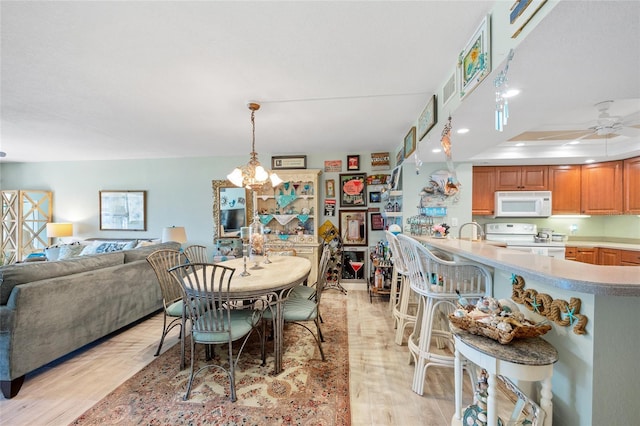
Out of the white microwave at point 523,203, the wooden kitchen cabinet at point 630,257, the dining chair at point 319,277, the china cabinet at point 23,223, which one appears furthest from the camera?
the china cabinet at point 23,223

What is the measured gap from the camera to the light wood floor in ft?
5.41

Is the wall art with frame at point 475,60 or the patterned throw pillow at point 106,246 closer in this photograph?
the wall art with frame at point 475,60

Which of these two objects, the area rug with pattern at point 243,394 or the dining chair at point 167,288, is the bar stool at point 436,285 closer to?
the area rug with pattern at point 243,394

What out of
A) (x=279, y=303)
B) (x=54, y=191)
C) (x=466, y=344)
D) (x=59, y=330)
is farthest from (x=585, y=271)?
(x=54, y=191)

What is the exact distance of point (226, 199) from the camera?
489 centimetres

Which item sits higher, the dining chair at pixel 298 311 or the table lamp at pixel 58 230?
the table lamp at pixel 58 230

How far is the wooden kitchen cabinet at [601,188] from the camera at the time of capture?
12.2 ft

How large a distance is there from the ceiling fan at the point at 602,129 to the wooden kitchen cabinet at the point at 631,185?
788 millimetres

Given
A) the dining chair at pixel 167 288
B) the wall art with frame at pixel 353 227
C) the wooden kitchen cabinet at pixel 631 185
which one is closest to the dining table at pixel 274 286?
the dining chair at pixel 167 288

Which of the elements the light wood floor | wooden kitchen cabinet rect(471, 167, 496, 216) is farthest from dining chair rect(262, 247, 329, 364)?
wooden kitchen cabinet rect(471, 167, 496, 216)

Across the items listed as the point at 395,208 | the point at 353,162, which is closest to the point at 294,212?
the point at 353,162

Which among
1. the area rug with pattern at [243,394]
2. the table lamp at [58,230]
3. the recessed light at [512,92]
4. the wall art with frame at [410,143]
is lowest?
the area rug with pattern at [243,394]

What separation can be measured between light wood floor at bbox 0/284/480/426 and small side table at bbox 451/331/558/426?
697 mm

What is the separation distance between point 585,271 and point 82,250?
610cm
